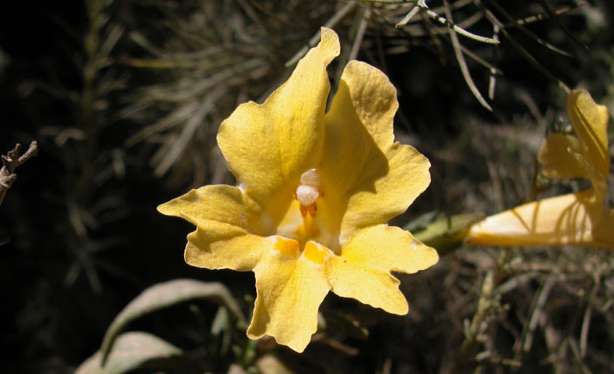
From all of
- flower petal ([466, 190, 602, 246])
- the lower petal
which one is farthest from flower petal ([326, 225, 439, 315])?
flower petal ([466, 190, 602, 246])

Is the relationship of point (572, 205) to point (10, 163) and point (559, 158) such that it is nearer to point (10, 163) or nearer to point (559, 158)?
point (559, 158)

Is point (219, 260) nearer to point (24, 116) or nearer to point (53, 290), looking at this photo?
point (53, 290)

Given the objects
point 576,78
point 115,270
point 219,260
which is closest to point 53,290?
point 115,270

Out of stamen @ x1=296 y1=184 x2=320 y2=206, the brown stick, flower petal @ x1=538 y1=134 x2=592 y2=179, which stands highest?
the brown stick

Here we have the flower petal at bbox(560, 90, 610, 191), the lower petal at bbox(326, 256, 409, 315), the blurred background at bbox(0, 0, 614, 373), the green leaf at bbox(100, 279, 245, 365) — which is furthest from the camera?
the blurred background at bbox(0, 0, 614, 373)

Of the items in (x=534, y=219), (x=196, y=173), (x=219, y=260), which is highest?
(x=219, y=260)

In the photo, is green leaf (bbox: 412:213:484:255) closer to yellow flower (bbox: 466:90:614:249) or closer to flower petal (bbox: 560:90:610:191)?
yellow flower (bbox: 466:90:614:249)

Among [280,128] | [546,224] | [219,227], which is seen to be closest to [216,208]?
[219,227]

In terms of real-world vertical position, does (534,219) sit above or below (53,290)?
above
